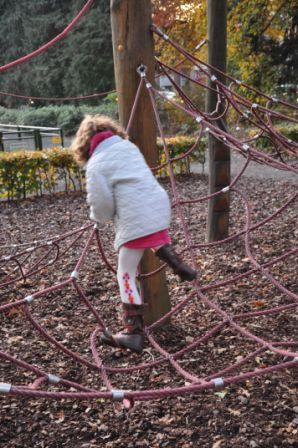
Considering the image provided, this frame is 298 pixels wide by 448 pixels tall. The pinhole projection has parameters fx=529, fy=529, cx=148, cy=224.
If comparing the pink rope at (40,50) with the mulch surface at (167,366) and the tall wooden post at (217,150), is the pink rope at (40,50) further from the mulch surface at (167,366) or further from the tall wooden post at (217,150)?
the tall wooden post at (217,150)

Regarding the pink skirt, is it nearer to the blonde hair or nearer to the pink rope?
the blonde hair

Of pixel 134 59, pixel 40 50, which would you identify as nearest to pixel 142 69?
pixel 134 59

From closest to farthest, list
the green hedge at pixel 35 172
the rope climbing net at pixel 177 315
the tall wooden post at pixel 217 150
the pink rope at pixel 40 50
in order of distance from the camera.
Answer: the rope climbing net at pixel 177 315
the pink rope at pixel 40 50
the tall wooden post at pixel 217 150
the green hedge at pixel 35 172

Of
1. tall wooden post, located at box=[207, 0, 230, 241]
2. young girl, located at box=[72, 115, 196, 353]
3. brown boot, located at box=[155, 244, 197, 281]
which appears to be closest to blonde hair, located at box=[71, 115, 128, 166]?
young girl, located at box=[72, 115, 196, 353]

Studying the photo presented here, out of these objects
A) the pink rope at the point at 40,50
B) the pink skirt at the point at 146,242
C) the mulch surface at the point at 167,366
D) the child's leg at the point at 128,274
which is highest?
the pink rope at the point at 40,50

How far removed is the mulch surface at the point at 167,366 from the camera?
255cm

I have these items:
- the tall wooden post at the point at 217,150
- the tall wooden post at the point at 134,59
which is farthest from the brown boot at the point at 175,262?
the tall wooden post at the point at 217,150

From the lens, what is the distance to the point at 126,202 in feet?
7.65

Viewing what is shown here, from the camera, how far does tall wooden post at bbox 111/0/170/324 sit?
3.04m

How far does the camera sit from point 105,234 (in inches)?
238

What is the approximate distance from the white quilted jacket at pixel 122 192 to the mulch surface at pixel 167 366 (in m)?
0.98

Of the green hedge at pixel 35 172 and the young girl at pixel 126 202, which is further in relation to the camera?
the green hedge at pixel 35 172

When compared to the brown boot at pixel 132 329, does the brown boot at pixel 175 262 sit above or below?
above

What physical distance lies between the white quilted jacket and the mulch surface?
981mm
